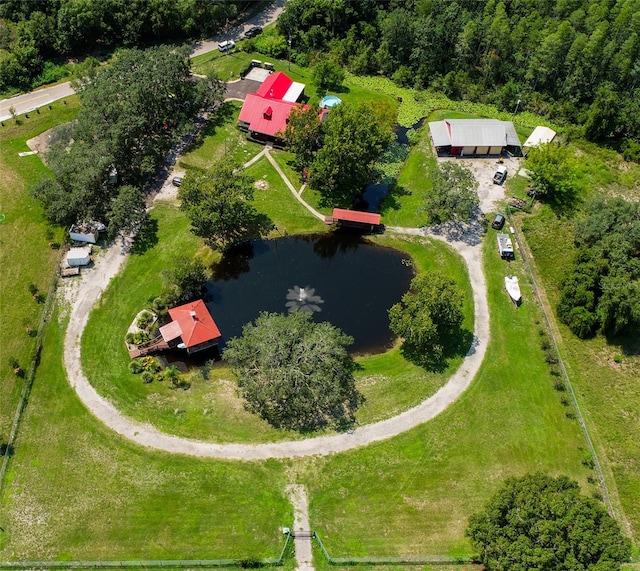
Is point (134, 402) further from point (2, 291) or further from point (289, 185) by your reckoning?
point (289, 185)

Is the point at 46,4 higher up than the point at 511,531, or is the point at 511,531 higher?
the point at 46,4

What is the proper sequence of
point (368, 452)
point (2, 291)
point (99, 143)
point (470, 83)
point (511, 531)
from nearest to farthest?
point (511, 531)
point (368, 452)
point (2, 291)
point (99, 143)
point (470, 83)

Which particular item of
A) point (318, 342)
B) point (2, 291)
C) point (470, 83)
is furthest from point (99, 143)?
point (470, 83)

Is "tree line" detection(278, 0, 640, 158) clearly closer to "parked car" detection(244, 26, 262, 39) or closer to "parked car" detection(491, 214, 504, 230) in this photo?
"parked car" detection(244, 26, 262, 39)

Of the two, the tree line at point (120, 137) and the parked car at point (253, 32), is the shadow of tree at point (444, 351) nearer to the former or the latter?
the tree line at point (120, 137)

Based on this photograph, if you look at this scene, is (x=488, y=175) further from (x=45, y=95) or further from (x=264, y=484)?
(x=45, y=95)

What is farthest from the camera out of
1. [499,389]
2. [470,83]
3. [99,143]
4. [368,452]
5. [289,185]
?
[470,83]
